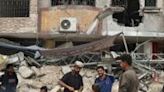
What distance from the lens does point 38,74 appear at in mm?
18641

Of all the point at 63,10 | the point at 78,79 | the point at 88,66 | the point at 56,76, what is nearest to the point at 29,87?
the point at 56,76

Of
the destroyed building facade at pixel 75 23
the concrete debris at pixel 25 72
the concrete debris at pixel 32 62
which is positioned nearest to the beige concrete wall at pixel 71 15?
the destroyed building facade at pixel 75 23

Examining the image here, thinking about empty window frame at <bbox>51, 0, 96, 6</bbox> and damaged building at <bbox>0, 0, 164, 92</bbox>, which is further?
empty window frame at <bbox>51, 0, 96, 6</bbox>

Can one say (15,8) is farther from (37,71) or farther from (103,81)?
(103,81)

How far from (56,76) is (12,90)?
643cm

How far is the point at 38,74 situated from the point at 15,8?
4.05 m

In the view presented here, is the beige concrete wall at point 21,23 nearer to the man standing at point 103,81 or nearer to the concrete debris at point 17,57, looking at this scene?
the concrete debris at point 17,57

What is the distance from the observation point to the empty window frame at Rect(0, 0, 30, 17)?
21522 millimetres

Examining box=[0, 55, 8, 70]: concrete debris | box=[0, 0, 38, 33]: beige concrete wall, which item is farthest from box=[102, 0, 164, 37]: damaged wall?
box=[0, 55, 8, 70]: concrete debris

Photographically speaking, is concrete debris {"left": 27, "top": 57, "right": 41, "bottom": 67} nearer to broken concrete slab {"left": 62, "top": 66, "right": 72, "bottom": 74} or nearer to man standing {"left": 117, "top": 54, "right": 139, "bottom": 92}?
broken concrete slab {"left": 62, "top": 66, "right": 72, "bottom": 74}

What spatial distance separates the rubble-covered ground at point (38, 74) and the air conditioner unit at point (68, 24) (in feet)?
5.98

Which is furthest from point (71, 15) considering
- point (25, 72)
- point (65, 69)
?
point (25, 72)

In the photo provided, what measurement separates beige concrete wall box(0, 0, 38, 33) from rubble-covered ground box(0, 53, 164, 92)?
1.71m

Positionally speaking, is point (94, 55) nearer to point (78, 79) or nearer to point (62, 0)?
point (62, 0)
